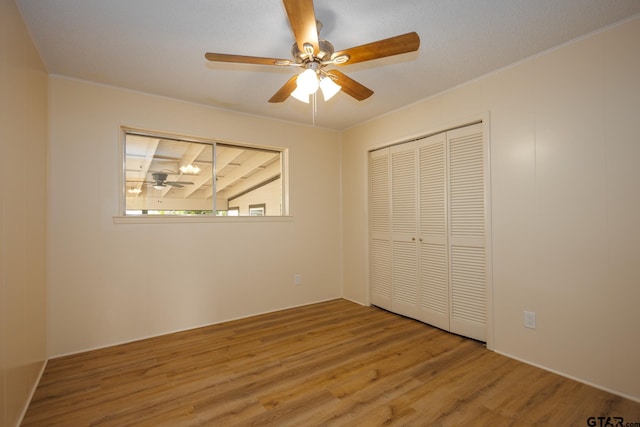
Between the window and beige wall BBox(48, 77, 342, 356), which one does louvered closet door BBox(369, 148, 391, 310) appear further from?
the window

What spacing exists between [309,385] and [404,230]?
1975mm

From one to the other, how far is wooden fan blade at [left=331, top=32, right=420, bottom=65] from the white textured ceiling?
1.04 ft

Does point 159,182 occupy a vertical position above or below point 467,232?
above

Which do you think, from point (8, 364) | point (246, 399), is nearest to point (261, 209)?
point (246, 399)

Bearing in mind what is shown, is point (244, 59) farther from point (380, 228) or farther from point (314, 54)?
point (380, 228)

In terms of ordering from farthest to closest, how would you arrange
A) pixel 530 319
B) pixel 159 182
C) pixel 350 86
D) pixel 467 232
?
1. pixel 159 182
2. pixel 467 232
3. pixel 530 319
4. pixel 350 86

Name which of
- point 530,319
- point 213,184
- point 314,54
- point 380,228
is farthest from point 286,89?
point 530,319

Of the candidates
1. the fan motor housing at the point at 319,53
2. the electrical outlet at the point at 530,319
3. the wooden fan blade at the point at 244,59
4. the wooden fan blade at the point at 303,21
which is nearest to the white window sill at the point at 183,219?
the wooden fan blade at the point at 244,59

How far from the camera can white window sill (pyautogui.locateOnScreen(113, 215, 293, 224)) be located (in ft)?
9.04

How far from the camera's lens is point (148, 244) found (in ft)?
9.35

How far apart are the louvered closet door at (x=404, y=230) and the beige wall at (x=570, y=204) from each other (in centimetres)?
82

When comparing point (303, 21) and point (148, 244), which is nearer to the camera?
point (303, 21)

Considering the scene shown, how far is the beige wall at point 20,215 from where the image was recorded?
148cm

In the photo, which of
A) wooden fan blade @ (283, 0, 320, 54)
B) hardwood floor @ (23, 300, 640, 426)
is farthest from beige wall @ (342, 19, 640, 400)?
wooden fan blade @ (283, 0, 320, 54)
